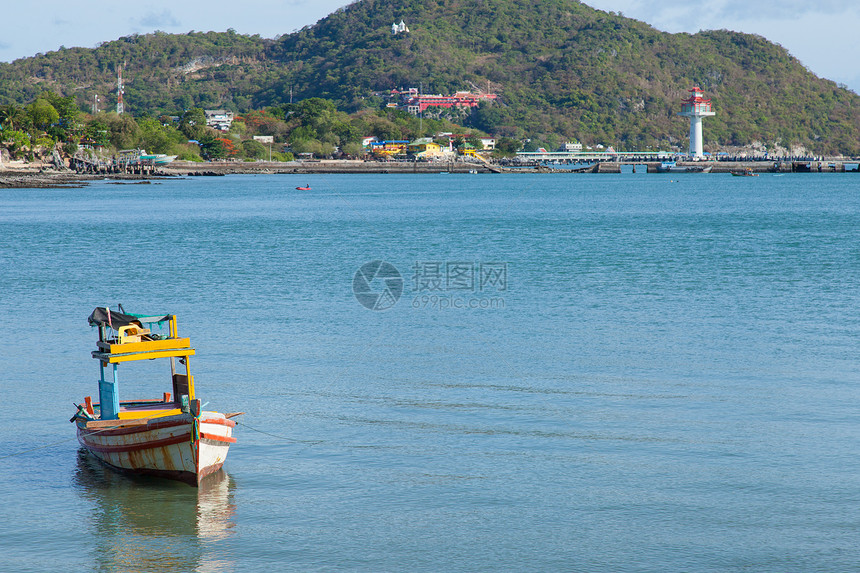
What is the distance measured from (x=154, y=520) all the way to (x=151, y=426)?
126 cm

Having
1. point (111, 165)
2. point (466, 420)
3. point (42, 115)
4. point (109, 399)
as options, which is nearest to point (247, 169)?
point (111, 165)

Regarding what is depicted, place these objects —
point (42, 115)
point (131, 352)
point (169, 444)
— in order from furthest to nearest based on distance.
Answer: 1. point (42, 115)
2. point (131, 352)
3. point (169, 444)

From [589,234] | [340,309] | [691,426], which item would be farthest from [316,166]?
[691,426]

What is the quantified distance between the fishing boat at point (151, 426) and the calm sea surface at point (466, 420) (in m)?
0.32

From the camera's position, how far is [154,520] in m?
10.7

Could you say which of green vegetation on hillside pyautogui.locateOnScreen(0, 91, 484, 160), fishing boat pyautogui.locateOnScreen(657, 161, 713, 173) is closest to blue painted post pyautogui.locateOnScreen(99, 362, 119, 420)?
green vegetation on hillside pyautogui.locateOnScreen(0, 91, 484, 160)

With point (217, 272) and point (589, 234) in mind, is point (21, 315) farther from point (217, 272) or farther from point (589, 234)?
point (589, 234)

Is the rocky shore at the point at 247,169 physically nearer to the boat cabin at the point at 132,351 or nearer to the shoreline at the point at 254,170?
the shoreline at the point at 254,170

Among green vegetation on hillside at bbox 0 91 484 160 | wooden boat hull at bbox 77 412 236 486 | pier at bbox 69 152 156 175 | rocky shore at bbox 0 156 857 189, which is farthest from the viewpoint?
pier at bbox 69 152 156 175

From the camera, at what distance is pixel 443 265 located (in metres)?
40.4

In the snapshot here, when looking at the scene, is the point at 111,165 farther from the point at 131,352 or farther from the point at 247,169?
the point at 131,352

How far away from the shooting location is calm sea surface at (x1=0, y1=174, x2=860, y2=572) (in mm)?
10008

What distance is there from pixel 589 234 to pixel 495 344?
36887mm

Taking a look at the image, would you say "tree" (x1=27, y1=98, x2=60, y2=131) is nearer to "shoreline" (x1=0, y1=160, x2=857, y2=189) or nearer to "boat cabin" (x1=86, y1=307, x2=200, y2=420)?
"shoreline" (x1=0, y1=160, x2=857, y2=189)
